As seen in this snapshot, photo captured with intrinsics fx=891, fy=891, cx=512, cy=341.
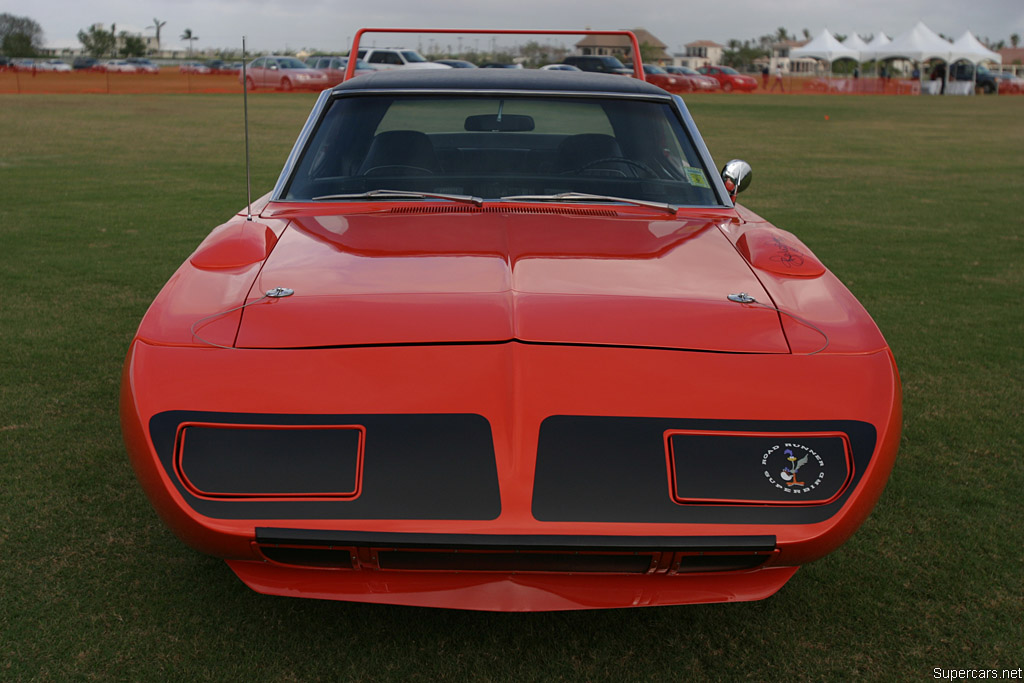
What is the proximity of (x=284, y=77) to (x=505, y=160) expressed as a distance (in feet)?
109

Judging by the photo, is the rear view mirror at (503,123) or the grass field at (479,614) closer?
the grass field at (479,614)

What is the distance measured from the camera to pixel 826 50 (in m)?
48.3

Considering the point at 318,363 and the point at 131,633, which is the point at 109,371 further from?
the point at 318,363

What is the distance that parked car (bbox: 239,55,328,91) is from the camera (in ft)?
110

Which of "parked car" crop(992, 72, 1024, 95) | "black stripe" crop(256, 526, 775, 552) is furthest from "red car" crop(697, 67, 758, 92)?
"black stripe" crop(256, 526, 775, 552)

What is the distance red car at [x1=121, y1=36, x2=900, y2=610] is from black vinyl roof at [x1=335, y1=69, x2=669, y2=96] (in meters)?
1.21

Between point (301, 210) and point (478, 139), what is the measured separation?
1.35m

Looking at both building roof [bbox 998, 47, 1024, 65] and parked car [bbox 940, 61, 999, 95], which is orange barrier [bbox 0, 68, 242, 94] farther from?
building roof [bbox 998, 47, 1024, 65]

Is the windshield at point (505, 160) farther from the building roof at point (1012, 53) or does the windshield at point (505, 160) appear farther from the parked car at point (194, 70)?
the building roof at point (1012, 53)

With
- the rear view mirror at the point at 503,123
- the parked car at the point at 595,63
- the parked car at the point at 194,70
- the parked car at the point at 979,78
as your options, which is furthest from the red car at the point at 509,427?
the parked car at the point at 979,78

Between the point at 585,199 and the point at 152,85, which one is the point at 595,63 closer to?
the point at 152,85

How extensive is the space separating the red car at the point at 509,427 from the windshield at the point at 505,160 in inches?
32.6

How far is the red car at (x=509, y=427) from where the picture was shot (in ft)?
6.12

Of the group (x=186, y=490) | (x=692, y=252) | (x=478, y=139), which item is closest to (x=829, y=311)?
(x=692, y=252)
